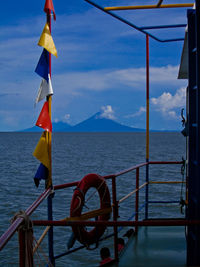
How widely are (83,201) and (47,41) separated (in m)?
1.72

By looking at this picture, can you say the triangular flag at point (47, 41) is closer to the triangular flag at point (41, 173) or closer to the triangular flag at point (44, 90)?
the triangular flag at point (44, 90)

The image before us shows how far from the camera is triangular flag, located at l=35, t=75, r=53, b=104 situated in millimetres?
3572

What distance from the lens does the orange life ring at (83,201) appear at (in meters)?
3.72

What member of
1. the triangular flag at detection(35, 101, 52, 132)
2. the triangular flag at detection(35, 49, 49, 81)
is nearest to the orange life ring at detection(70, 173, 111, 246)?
the triangular flag at detection(35, 101, 52, 132)

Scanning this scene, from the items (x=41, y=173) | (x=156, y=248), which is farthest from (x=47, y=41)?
(x=156, y=248)

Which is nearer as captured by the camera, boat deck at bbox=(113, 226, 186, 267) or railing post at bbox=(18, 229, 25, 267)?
railing post at bbox=(18, 229, 25, 267)

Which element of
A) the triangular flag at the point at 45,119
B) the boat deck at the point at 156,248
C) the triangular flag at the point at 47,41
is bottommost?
the boat deck at the point at 156,248

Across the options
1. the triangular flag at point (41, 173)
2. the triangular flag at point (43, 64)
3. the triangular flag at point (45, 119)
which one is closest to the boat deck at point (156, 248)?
the triangular flag at point (41, 173)

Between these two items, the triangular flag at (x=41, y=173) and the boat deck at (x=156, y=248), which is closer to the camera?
the triangular flag at (x=41, y=173)

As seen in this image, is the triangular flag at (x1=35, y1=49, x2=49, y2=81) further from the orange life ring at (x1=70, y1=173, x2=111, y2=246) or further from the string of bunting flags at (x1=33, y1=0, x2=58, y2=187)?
the orange life ring at (x1=70, y1=173, x2=111, y2=246)

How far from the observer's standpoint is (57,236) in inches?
422

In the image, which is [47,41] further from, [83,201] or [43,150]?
[83,201]

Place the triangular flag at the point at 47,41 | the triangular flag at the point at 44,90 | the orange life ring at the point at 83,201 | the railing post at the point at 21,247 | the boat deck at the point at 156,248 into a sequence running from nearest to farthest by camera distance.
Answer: the railing post at the point at 21,247 < the triangular flag at the point at 47,41 < the triangular flag at the point at 44,90 < the orange life ring at the point at 83,201 < the boat deck at the point at 156,248

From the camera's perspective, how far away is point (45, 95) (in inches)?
140
